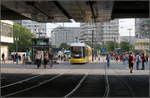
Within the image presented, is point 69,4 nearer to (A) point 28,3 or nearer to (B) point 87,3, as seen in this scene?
(B) point 87,3

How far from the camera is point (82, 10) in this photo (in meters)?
18.2

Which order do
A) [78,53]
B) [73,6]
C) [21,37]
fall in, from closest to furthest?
1. [73,6]
2. [78,53]
3. [21,37]

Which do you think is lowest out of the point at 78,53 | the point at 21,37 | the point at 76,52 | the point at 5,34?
the point at 78,53

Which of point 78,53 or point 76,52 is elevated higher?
point 76,52

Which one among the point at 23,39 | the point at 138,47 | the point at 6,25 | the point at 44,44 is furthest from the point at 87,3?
the point at 23,39

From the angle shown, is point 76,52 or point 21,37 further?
point 21,37

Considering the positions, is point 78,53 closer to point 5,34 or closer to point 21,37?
point 5,34

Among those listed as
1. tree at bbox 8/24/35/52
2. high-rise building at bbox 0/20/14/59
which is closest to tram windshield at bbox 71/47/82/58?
high-rise building at bbox 0/20/14/59

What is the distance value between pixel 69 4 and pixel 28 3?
6.90 ft

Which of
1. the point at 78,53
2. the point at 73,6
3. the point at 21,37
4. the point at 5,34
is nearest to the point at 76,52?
the point at 78,53

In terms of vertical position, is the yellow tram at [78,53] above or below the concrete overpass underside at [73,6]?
below

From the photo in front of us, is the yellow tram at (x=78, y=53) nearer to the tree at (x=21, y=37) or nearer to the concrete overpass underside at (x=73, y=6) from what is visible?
the concrete overpass underside at (x=73, y=6)

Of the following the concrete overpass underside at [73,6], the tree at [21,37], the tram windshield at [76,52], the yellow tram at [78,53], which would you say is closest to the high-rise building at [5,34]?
the tram windshield at [76,52]

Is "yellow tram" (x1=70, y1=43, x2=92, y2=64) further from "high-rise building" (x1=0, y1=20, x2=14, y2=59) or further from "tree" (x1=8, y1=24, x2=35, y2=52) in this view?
"tree" (x1=8, y1=24, x2=35, y2=52)
